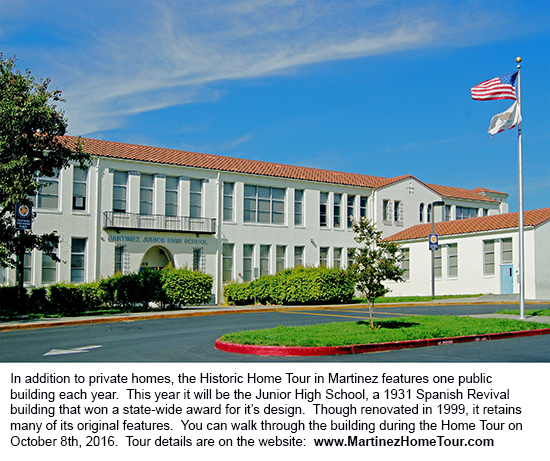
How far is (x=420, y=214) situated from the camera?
47062mm

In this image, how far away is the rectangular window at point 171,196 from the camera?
34906 millimetres

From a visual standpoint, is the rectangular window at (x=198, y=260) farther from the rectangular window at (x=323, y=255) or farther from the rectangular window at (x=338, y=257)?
the rectangular window at (x=338, y=257)

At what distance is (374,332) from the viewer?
12828mm

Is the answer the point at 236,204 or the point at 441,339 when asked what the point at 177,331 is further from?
the point at 236,204

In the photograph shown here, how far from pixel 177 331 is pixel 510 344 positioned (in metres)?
8.92

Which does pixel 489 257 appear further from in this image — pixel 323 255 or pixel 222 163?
pixel 222 163

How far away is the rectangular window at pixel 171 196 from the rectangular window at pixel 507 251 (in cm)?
2097

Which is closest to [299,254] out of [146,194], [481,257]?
[146,194]

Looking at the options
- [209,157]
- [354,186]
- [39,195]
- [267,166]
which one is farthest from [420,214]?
[39,195]

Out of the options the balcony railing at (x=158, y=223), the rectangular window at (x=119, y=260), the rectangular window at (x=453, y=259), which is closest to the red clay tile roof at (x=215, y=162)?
the balcony railing at (x=158, y=223)

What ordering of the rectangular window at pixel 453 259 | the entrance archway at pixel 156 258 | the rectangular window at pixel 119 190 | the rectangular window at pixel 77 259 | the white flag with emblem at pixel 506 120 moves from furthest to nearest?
the rectangular window at pixel 453 259 < the entrance archway at pixel 156 258 < the rectangular window at pixel 119 190 < the rectangular window at pixel 77 259 < the white flag with emblem at pixel 506 120

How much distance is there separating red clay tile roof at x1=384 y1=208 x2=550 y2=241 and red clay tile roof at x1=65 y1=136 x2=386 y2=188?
191 inches

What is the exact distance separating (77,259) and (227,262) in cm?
970

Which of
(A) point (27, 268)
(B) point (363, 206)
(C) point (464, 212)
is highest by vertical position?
(C) point (464, 212)
